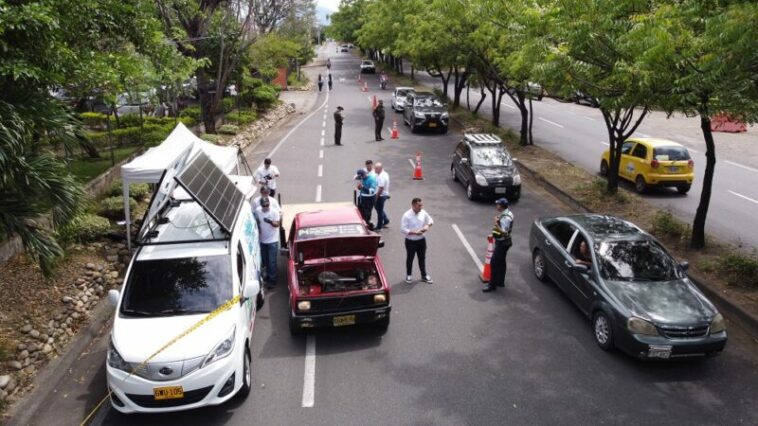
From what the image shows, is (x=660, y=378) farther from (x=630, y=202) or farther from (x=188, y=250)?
(x=630, y=202)

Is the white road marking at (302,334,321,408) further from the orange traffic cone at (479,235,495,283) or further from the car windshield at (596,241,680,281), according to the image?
the car windshield at (596,241,680,281)

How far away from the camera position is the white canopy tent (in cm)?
1029

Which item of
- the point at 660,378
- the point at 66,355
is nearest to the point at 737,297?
the point at 660,378

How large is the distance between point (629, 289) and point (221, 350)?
6.12 metres

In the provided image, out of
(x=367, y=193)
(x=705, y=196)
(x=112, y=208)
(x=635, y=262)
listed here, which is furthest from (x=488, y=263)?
(x=112, y=208)

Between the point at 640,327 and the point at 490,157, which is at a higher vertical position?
the point at 490,157

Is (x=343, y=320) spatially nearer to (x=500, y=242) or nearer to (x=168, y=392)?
(x=168, y=392)

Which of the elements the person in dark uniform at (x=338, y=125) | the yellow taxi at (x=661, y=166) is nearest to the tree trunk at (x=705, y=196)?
the yellow taxi at (x=661, y=166)

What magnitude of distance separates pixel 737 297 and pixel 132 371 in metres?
9.99

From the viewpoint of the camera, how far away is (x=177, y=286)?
764cm

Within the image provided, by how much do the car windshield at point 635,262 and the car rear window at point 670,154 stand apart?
877 centimetres

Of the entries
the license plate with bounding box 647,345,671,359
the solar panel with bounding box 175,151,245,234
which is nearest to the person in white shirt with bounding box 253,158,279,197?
the solar panel with bounding box 175,151,245,234

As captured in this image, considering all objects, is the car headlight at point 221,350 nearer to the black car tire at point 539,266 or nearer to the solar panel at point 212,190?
the solar panel at point 212,190

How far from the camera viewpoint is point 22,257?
10.1m
